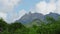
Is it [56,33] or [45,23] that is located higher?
[45,23]

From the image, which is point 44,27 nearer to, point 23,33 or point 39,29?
point 39,29

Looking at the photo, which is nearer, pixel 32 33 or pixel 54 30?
pixel 54 30

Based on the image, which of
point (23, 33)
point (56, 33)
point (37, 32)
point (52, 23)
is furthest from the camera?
point (23, 33)

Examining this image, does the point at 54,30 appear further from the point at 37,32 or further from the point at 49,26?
the point at 37,32

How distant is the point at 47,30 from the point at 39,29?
2.44 feet

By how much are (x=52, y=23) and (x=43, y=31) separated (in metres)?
0.82

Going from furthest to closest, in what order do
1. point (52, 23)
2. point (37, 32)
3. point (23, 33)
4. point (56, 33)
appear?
point (23, 33) < point (37, 32) < point (52, 23) < point (56, 33)

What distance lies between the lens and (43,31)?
14398mm

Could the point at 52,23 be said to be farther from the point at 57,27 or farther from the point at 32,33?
the point at 32,33

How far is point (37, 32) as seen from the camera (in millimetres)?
15047

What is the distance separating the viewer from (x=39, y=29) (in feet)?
49.1

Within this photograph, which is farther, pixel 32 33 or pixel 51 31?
pixel 32 33

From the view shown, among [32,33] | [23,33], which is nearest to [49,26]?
[32,33]

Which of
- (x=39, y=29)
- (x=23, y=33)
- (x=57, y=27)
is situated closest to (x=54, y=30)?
(x=57, y=27)
